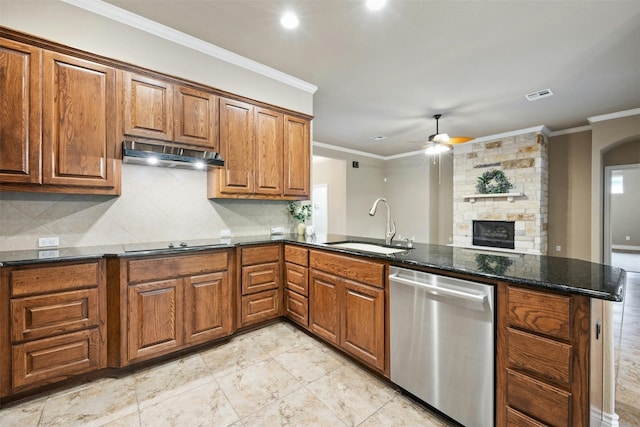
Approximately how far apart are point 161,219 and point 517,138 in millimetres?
6337

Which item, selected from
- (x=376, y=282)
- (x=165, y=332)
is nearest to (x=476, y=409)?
(x=376, y=282)

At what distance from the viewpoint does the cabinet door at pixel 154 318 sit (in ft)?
6.81

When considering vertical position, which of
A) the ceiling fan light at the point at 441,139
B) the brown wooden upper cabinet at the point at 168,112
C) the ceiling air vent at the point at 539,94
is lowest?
the brown wooden upper cabinet at the point at 168,112

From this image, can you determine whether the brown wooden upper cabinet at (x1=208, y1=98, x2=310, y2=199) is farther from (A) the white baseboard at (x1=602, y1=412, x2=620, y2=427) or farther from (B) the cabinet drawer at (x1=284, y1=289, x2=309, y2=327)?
(A) the white baseboard at (x1=602, y1=412, x2=620, y2=427)

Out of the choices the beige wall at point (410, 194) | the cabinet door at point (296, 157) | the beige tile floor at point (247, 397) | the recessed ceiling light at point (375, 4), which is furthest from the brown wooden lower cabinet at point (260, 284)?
the beige wall at point (410, 194)

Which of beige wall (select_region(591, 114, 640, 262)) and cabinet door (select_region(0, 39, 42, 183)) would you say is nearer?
cabinet door (select_region(0, 39, 42, 183))

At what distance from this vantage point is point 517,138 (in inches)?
217

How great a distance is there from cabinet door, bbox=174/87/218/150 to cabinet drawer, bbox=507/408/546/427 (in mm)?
2917

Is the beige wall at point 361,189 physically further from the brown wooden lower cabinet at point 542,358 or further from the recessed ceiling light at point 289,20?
the brown wooden lower cabinet at point 542,358

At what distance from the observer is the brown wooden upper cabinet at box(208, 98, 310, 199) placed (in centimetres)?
286

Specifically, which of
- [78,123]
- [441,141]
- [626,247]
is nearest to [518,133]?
[441,141]

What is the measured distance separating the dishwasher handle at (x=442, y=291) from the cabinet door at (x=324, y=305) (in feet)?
2.18

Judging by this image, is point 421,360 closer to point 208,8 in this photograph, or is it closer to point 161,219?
point 161,219

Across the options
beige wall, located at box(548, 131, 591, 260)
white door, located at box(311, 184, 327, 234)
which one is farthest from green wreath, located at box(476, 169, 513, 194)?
white door, located at box(311, 184, 327, 234)
